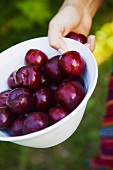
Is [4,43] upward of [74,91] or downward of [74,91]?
upward

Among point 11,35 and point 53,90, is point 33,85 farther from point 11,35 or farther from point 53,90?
point 11,35

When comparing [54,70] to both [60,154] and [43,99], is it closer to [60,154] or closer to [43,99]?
[43,99]

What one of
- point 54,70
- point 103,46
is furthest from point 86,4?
point 103,46

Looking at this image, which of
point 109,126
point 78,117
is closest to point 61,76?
point 78,117

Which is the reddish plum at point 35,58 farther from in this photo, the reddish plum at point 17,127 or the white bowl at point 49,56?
the reddish plum at point 17,127

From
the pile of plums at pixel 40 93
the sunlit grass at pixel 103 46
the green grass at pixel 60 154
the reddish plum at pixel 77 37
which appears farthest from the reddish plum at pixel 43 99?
the sunlit grass at pixel 103 46

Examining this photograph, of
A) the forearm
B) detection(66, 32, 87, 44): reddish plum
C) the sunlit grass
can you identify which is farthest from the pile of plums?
the sunlit grass
